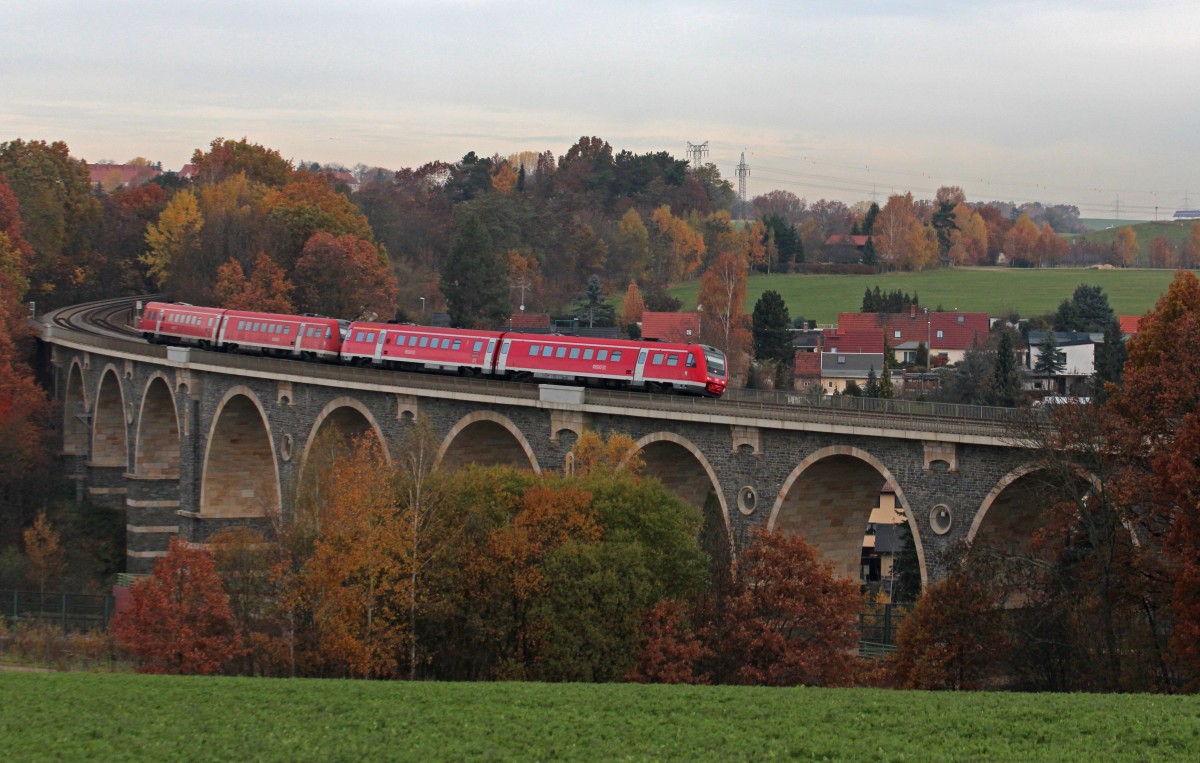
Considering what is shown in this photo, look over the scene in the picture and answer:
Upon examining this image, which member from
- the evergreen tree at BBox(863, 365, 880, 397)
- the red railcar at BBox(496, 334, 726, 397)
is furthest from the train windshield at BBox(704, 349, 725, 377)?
the evergreen tree at BBox(863, 365, 880, 397)

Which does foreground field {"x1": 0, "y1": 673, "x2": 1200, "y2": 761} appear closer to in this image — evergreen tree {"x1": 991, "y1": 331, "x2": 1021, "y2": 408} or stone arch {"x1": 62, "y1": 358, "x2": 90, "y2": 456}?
A: evergreen tree {"x1": 991, "y1": 331, "x2": 1021, "y2": 408}

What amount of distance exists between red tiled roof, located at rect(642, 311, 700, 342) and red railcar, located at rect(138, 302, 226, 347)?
3459 cm

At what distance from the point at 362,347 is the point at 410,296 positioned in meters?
54.5

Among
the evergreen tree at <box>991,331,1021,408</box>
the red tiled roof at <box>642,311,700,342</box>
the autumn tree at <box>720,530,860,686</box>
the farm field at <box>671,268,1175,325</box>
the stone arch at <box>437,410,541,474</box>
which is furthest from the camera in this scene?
the farm field at <box>671,268,1175,325</box>

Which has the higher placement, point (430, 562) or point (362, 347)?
point (362, 347)

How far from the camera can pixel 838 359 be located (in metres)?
96.6

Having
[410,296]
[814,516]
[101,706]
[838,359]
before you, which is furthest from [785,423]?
[410,296]

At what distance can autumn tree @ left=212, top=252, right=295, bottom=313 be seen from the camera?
87562 millimetres

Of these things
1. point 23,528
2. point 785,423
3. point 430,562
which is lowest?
point 23,528

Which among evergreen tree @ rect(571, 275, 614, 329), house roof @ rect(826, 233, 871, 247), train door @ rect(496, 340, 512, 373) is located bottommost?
train door @ rect(496, 340, 512, 373)

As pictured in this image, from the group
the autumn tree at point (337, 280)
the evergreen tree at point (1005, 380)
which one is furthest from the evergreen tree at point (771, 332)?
the autumn tree at point (337, 280)

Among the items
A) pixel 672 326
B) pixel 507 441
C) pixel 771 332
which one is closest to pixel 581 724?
pixel 507 441

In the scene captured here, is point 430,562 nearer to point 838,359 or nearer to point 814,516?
point 814,516

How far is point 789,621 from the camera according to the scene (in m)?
33.8
